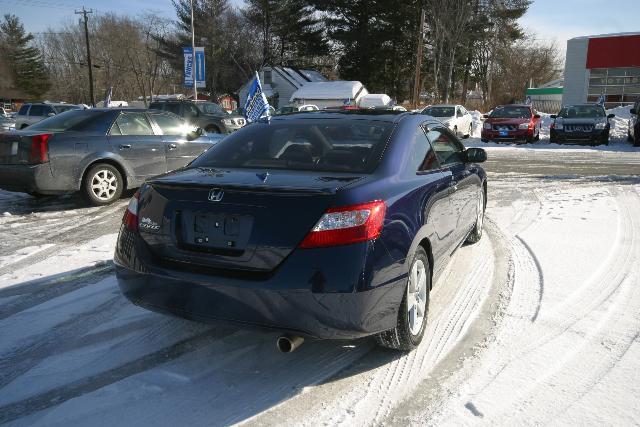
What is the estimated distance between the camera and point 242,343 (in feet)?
11.1

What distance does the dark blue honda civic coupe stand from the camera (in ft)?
8.50

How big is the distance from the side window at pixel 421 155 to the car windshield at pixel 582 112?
17.7 m

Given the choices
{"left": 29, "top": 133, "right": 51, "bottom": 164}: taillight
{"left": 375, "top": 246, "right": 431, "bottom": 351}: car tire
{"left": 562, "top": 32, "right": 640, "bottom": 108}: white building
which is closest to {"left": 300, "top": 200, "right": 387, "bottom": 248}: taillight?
{"left": 375, "top": 246, "right": 431, "bottom": 351}: car tire

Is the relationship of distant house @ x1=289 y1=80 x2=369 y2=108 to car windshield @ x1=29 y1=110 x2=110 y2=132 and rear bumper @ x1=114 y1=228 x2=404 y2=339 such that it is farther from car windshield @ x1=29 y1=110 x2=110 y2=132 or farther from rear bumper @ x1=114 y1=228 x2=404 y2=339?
rear bumper @ x1=114 y1=228 x2=404 y2=339

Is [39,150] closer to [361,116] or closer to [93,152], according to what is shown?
[93,152]

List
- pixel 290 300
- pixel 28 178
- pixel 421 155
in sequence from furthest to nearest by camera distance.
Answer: pixel 28 178 → pixel 421 155 → pixel 290 300

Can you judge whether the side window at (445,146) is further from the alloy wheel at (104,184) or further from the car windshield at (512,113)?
the car windshield at (512,113)

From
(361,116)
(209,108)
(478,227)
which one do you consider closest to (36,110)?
(209,108)

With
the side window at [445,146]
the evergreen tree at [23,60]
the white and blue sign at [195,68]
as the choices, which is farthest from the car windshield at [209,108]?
the evergreen tree at [23,60]

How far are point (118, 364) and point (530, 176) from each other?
1018 centimetres

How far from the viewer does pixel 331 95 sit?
3381 centimetres

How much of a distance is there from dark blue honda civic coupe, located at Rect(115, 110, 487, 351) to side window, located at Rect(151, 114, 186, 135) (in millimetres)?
5683

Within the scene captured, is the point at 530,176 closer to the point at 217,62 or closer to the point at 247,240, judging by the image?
the point at 247,240

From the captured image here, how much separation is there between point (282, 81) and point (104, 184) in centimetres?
4127
